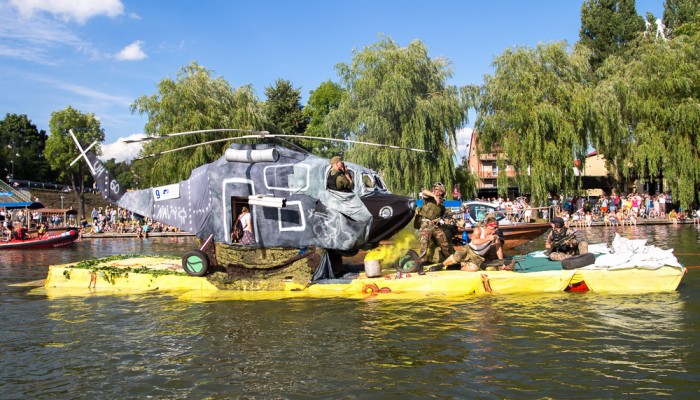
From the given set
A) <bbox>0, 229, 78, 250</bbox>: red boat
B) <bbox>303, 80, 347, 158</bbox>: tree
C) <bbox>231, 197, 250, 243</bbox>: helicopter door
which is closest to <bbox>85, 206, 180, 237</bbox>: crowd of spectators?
<bbox>0, 229, 78, 250</bbox>: red boat

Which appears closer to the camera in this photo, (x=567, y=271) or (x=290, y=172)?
(x=567, y=271)

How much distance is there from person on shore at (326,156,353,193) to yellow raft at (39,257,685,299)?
218cm

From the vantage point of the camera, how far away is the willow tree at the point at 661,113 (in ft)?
123

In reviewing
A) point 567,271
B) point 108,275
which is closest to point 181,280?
point 108,275

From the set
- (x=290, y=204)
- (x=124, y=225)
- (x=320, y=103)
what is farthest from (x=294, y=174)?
(x=320, y=103)

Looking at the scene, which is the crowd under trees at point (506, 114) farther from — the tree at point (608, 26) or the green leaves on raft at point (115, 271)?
the green leaves on raft at point (115, 271)

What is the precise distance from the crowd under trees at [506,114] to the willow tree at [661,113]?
3.1 inches

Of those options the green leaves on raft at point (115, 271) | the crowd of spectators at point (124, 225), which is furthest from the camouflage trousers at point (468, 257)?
the crowd of spectators at point (124, 225)

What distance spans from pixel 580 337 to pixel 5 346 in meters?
9.76

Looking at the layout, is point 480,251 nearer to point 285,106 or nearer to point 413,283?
point 413,283

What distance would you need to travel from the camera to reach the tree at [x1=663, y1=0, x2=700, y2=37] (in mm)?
55906

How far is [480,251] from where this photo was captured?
46.8ft

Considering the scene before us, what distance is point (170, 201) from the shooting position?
622 inches

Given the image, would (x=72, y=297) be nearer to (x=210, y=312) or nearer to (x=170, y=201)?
(x=170, y=201)
